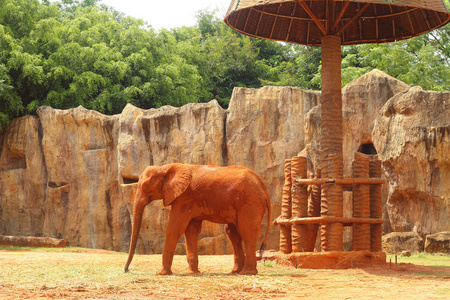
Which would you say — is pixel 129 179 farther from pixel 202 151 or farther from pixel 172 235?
pixel 172 235

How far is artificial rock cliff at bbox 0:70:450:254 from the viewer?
1473cm

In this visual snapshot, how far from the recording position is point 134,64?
25.7m

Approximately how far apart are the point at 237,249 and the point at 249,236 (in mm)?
621

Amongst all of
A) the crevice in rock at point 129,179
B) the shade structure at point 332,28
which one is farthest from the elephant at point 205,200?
the crevice in rock at point 129,179

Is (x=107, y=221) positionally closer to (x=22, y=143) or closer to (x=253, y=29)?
(x=22, y=143)

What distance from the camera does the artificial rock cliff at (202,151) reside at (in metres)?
14.7

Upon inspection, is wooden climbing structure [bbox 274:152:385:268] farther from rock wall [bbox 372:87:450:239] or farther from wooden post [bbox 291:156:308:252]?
rock wall [bbox 372:87:450:239]

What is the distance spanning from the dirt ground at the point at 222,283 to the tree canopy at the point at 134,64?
11781 millimetres

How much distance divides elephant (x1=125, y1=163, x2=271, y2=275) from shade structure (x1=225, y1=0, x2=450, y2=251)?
1.81 meters

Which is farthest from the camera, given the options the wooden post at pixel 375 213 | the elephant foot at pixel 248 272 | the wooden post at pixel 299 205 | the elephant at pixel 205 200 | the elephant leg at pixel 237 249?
the wooden post at pixel 375 213

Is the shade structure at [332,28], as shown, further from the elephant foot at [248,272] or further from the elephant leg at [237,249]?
the elephant foot at [248,272]

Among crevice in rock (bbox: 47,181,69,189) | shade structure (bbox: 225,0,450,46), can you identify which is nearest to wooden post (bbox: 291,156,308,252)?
shade structure (bbox: 225,0,450,46)

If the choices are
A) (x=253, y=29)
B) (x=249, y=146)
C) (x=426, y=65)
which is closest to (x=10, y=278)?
(x=253, y=29)

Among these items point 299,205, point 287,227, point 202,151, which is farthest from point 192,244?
point 202,151
